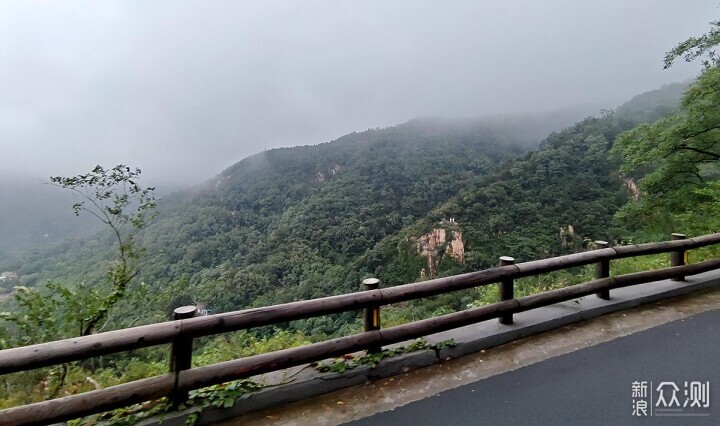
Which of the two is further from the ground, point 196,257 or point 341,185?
point 341,185

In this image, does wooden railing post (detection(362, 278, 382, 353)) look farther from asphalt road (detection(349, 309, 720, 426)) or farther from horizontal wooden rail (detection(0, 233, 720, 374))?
asphalt road (detection(349, 309, 720, 426))

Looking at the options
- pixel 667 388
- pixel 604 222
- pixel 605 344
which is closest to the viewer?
pixel 667 388

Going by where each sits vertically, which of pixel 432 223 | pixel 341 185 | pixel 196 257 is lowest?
pixel 196 257

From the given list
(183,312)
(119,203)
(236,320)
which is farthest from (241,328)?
(119,203)

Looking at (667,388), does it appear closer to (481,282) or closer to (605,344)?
(605,344)

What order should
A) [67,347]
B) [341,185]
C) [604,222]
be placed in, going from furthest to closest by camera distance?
[341,185] → [604,222] → [67,347]

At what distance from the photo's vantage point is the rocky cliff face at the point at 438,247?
1166 inches

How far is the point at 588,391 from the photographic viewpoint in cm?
227

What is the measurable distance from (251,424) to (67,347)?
109 centimetres

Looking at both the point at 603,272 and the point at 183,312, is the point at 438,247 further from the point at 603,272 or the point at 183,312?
the point at 183,312

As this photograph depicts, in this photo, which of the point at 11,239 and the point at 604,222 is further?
the point at 11,239

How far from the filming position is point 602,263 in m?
3.65

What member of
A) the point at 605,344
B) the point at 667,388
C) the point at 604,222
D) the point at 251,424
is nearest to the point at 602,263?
the point at 605,344

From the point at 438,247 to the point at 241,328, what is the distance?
3057 cm
